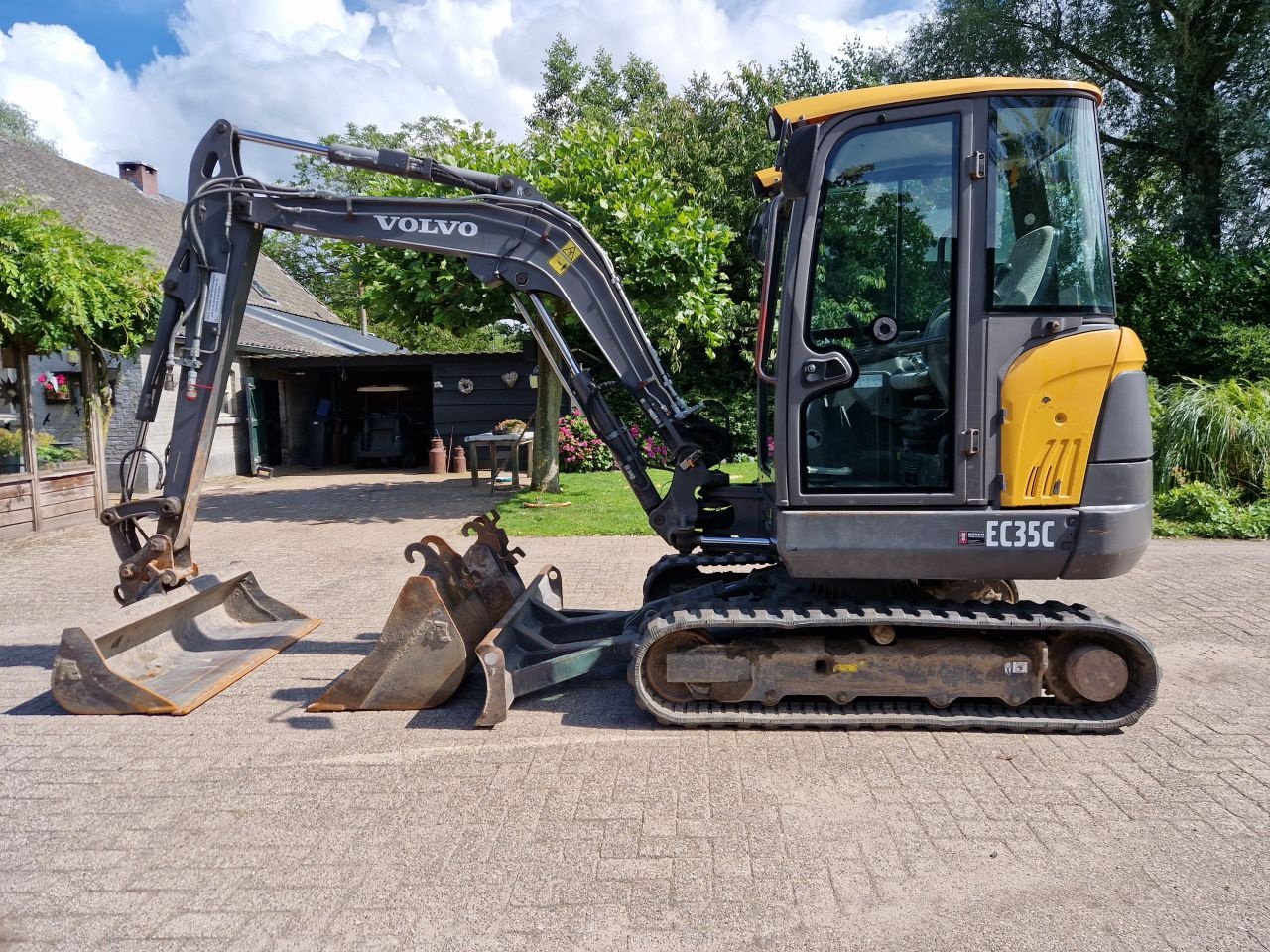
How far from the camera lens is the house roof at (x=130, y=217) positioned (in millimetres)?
18031

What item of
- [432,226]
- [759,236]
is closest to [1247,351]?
[759,236]

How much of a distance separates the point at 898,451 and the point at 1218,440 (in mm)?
8713

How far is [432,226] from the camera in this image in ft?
16.6

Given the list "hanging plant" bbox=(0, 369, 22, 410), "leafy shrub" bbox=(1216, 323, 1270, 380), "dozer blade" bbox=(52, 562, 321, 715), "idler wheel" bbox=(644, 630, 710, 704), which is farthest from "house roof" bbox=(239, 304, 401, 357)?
"leafy shrub" bbox=(1216, 323, 1270, 380)

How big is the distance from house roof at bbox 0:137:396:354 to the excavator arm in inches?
473

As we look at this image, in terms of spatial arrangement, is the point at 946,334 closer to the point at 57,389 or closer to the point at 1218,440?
the point at 1218,440

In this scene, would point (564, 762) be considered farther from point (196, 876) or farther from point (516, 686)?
point (196, 876)

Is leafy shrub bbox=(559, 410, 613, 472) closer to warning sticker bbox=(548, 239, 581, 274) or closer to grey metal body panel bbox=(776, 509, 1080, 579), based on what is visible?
warning sticker bbox=(548, 239, 581, 274)

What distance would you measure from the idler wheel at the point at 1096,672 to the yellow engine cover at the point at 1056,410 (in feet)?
2.58

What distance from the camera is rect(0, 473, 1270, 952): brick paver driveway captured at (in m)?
2.90

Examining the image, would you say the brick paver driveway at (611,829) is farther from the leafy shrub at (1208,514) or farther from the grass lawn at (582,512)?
the leafy shrub at (1208,514)

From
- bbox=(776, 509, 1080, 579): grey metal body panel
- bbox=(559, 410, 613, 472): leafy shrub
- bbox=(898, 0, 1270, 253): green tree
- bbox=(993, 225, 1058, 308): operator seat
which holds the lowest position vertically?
bbox=(776, 509, 1080, 579): grey metal body panel

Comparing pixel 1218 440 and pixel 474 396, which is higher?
pixel 474 396

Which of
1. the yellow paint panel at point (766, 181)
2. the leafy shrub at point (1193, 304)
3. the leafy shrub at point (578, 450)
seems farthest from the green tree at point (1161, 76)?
the yellow paint panel at point (766, 181)
